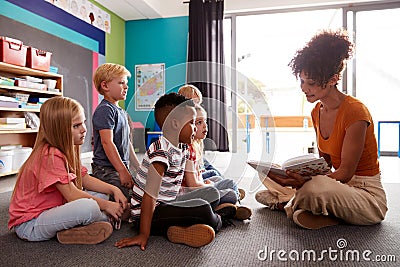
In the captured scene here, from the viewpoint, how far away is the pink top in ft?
3.69

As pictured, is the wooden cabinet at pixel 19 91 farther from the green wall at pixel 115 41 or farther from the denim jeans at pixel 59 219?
the denim jeans at pixel 59 219

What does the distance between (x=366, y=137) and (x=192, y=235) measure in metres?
0.77

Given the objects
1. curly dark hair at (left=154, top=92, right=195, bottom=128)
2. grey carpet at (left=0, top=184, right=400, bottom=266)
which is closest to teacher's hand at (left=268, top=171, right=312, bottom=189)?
grey carpet at (left=0, top=184, right=400, bottom=266)

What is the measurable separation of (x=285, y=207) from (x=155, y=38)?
3697mm

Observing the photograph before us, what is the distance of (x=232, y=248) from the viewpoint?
3.64 ft

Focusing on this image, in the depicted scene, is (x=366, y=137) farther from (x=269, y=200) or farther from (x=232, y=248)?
(x=232, y=248)

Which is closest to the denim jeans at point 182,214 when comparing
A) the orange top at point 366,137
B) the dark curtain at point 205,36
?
the orange top at point 366,137

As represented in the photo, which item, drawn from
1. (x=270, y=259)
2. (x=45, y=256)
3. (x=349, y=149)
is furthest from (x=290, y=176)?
(x=45, y=256)

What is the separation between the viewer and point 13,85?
2.57 metres

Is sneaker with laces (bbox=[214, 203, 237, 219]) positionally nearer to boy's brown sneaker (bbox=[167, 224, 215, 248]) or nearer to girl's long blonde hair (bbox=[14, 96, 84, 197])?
boy's brown sneaker (bbox=[167, 224, 215, 248])

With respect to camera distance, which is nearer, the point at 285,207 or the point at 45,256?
the point at 45,256

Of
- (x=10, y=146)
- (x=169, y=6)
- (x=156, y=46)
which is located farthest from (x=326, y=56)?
(x=156, y=46)

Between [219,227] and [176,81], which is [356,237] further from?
[176,81]

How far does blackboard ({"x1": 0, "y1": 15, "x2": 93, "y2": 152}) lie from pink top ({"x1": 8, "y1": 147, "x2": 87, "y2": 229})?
195 cm
